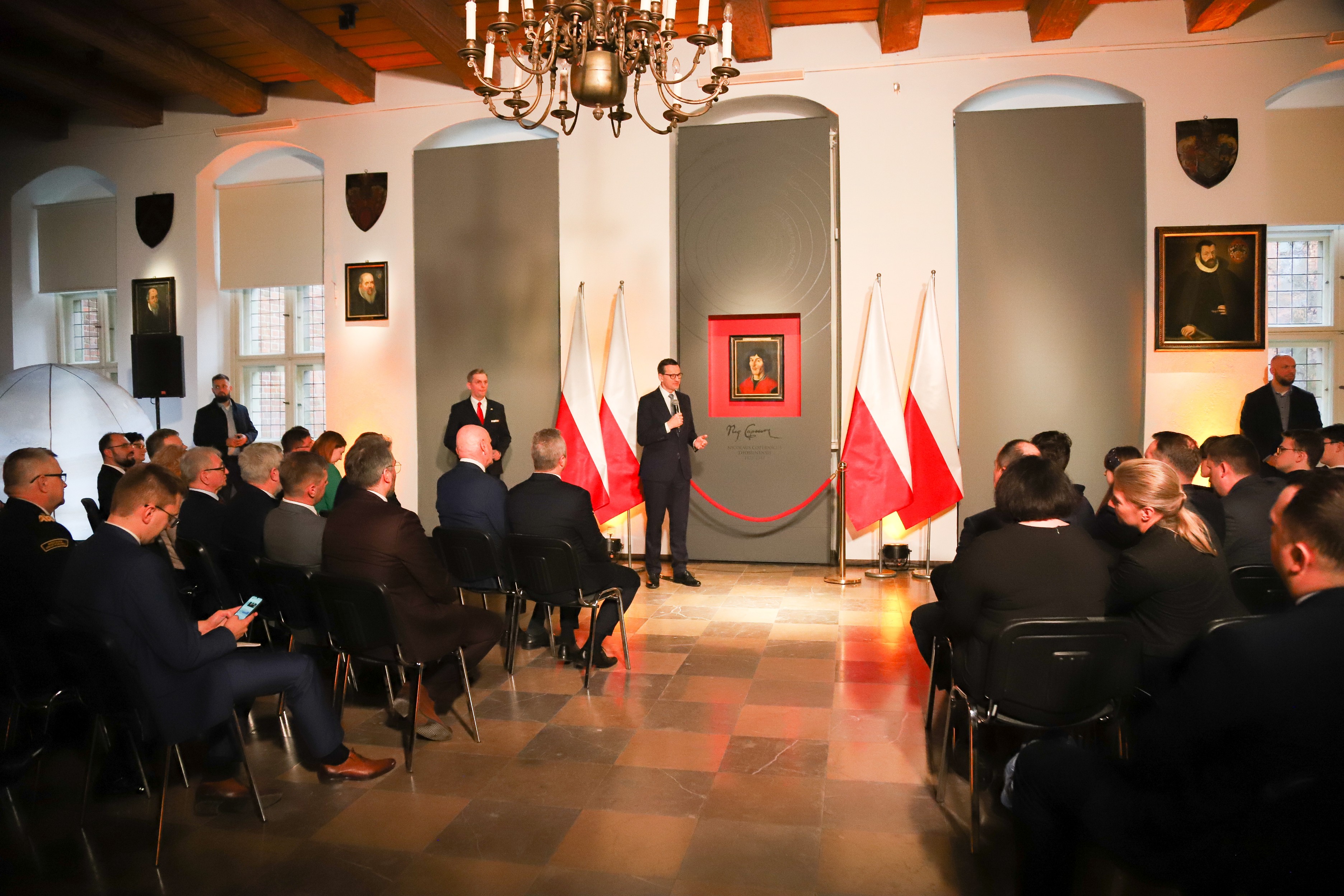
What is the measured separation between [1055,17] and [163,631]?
23.3ft

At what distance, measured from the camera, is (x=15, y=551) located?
2998 mm

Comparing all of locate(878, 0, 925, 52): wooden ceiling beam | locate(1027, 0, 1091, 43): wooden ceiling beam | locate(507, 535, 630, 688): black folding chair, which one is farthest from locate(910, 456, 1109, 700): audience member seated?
locate(1027, 0, 1091, 43): wooden ceiling beam

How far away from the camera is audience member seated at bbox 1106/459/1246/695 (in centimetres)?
251

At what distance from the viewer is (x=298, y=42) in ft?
22.7

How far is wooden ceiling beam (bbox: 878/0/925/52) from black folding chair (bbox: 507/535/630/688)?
16.5ft

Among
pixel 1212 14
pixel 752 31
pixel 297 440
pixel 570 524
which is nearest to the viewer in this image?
pixel 570 524

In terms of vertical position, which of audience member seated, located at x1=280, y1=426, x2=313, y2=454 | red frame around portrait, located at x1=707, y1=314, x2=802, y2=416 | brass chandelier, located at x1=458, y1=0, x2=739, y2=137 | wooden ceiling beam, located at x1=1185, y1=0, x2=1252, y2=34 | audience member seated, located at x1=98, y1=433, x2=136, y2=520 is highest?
wooden ceiling beam, located at x1=1185, y1=0, x2=1252, y2=34

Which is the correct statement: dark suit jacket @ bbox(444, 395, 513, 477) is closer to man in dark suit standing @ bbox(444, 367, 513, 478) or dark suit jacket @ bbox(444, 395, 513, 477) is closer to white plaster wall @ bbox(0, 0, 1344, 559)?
man in dark suit standing @ bbox(444, 367, 513, 478)

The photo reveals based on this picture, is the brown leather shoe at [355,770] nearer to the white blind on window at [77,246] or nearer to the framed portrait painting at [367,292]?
the framed portrait painting at [367,292]

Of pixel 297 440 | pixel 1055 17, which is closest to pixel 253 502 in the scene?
pixel 297 440

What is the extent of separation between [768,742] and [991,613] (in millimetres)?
1201

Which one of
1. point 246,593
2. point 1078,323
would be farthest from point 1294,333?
point 246,593

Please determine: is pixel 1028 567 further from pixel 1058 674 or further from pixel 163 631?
pixel 163 631

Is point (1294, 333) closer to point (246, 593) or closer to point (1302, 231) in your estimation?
point (1302, 231)
